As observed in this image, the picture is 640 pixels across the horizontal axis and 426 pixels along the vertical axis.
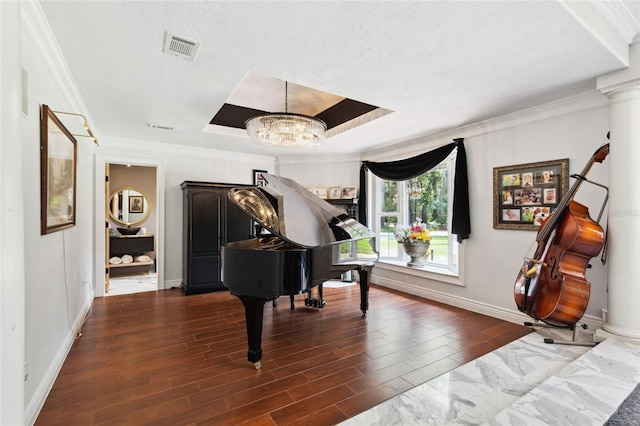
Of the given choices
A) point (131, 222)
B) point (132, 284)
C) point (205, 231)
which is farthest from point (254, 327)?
point (131, 222)

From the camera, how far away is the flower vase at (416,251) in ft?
15.4

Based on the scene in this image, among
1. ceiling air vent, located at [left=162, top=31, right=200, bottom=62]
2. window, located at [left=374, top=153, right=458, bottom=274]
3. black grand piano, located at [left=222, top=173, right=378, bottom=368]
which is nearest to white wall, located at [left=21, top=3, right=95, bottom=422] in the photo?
ceiling air vent, located at [left=162, top=31, right=200, bottom=62]

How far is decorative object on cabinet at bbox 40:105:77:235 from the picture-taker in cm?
197

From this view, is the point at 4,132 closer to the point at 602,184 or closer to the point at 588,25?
the point at 588,25

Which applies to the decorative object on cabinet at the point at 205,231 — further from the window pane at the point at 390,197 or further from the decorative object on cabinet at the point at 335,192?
the window pane at the point at 390,197

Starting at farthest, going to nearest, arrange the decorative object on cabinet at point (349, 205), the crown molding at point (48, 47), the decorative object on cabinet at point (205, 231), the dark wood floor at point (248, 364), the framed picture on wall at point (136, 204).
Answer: the framed picture on wall at point (136, 204) → the decorative object on cabinet at point (349, 205) → the decorative object on cabinet at point (205, 231) → the dark wood floor at point (248, 364) → the crown molding at point (48, 47)

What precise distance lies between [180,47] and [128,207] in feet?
17.2

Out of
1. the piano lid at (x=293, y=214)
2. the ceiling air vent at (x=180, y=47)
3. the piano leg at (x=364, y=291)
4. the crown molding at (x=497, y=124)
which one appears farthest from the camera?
the piano leg at (x=364, y=291)

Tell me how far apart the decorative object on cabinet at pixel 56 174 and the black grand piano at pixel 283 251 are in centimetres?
124

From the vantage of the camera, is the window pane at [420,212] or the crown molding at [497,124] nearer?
the crown molding at [497,124]

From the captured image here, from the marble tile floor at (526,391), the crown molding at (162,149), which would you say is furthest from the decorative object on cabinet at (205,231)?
the marble tile floor at (526,391)

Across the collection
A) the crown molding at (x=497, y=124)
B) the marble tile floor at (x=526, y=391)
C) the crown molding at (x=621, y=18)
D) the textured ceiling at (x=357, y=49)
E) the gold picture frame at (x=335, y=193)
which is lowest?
the marble tile floor at (x=526, y=391)

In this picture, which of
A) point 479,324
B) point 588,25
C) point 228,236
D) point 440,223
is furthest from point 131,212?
point 588,25

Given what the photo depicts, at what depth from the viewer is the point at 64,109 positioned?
2.64m
